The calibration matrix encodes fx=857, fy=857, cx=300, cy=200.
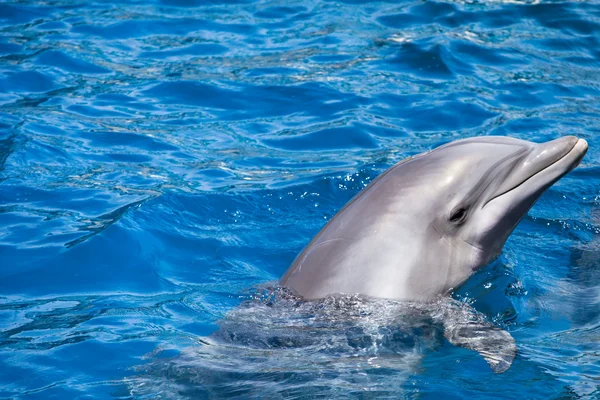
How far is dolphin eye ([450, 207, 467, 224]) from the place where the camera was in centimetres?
516

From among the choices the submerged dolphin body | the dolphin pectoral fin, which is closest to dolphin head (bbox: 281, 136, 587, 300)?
the submerged dolphin body

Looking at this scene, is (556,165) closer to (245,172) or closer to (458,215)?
(458,215)

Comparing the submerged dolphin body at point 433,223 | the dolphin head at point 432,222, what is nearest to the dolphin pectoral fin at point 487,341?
the submerged dolphin body at point 433,223

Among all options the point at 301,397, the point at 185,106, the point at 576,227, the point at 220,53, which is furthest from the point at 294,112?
the point at 301,397

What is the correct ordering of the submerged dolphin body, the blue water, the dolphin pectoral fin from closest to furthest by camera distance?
the dolphin pectoral fin, the blue water, the submerged dolphin body

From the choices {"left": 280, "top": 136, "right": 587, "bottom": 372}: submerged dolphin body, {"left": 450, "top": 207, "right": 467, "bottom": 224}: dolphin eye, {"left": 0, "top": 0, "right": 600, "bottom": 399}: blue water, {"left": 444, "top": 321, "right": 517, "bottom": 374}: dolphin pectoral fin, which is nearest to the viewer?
{"left": 444, "top": 321, "right": 517, "bottom": 374}: dolphin pectoral fin

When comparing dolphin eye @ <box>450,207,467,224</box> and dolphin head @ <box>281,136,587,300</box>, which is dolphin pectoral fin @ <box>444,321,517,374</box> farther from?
dolphin eye @ <box>450,207,467,224</box>

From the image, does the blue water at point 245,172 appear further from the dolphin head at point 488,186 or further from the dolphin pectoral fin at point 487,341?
the dolphin head at point 488,186

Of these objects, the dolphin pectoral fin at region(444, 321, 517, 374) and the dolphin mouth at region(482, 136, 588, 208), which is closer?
the dolphin pectoral fin at region(444, 321, 517, 374)

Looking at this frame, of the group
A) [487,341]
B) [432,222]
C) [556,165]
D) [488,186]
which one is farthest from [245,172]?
[487,341]

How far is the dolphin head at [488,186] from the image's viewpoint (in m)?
5.14

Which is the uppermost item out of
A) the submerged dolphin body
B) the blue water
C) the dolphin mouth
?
the dolphin mouth

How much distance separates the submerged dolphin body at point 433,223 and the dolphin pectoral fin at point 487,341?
2 centimetres

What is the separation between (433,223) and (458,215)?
0.54ft
